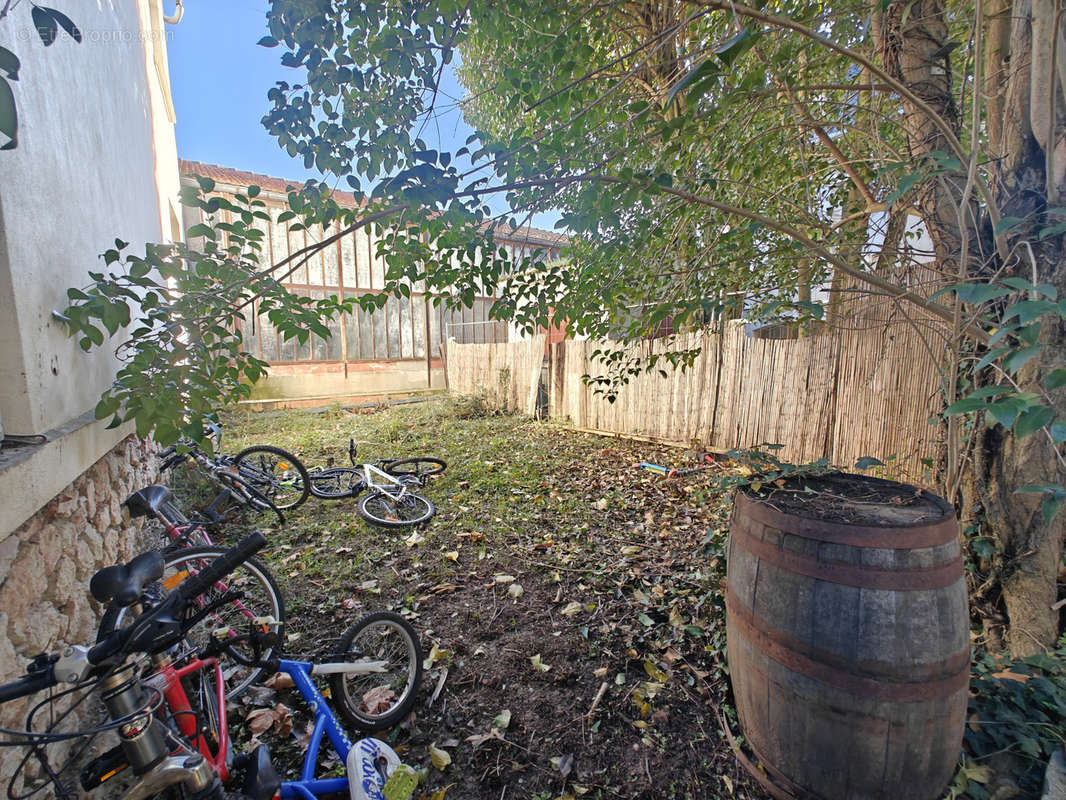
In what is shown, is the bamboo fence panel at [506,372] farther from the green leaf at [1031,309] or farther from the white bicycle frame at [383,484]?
the green leaf at [1031,309]

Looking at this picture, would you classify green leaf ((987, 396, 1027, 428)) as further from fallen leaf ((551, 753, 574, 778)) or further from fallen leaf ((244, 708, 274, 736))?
fallen leaf ((244, 708, 274, 736))

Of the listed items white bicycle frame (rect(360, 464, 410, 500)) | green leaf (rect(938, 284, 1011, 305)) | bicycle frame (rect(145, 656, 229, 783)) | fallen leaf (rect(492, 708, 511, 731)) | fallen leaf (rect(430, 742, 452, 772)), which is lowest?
fallen leaf (rect(430, 742, 452, 772))

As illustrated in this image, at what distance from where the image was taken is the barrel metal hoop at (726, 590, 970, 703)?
140 centimetres

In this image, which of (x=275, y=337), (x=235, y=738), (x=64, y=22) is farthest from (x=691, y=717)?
(x=275, y=337)

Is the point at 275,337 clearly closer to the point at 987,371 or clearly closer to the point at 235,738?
the point at 235,738

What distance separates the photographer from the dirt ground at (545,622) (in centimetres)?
183

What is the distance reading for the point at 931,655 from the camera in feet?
4.60

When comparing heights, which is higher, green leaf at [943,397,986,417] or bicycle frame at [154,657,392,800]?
green leaf at [943,397,986,417]

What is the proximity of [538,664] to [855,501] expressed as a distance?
1.71 m

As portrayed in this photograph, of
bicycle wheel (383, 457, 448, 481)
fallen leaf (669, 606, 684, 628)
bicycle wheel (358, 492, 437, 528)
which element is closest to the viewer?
fallen leaf (669, 606, 684, 628)

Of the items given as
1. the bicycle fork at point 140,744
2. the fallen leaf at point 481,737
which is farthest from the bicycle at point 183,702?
the fallen leaf at point 481,737

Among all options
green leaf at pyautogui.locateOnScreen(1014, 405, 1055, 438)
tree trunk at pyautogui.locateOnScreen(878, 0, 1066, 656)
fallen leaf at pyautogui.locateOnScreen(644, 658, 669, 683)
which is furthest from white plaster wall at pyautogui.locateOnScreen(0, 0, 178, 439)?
tree trunk at pyautogui.locateOnScreen(878, 0, 1066, 656)

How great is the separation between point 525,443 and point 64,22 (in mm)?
6559

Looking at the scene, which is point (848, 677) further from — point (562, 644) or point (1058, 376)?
point (562, 644)
